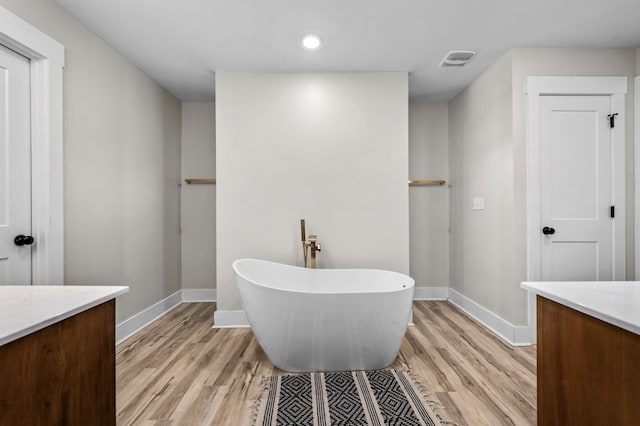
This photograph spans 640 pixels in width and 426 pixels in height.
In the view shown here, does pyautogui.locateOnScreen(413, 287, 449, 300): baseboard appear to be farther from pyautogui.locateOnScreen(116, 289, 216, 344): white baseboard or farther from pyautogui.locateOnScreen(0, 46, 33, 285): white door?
pyautogui.locateOnScreen(0, 46, 33, 285): white door

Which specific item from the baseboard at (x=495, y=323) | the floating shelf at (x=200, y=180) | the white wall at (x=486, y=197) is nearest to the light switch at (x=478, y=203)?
the white wall at (x=486, y=197)

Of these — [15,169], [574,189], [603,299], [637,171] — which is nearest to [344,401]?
[603,299]

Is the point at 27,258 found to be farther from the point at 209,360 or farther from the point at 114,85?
the point at 114,85

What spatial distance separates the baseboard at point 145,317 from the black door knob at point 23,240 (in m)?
0.99

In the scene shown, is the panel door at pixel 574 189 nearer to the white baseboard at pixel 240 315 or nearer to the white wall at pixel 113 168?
the white baseboard at pixel 240 315

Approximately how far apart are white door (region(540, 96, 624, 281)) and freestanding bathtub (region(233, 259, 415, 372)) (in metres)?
1.35

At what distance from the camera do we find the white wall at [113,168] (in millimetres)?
2219

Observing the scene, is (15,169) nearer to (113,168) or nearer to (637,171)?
(113,168)

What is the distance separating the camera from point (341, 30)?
2406mm

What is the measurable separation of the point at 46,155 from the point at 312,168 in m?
1.90

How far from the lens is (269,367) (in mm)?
2258

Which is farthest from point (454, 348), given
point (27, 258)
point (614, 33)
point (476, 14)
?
point (27, 258)

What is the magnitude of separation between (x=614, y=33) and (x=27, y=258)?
415cm

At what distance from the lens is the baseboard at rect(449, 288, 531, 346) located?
8.59ft
